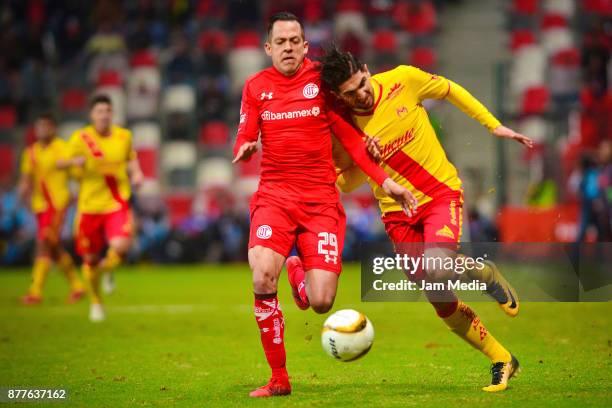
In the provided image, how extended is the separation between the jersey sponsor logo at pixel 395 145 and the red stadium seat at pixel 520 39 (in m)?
18.1

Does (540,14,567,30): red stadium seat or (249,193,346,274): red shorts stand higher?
(540,14,567,30): red stadium seat

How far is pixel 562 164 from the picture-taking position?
21.1 m

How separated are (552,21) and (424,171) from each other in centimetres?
1882

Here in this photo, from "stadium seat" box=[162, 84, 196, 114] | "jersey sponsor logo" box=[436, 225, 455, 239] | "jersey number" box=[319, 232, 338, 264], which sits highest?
"stadium seat" box=[162, 84, 196, 114]

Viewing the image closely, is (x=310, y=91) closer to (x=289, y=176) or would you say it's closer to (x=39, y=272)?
(x=289, y=176)

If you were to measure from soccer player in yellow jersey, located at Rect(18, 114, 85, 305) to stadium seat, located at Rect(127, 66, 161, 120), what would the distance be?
30.6 feet

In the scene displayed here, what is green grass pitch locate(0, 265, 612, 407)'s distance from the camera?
737 centimetres

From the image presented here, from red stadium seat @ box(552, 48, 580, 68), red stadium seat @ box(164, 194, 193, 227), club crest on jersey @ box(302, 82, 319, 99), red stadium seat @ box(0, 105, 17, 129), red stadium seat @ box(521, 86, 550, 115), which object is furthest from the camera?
red stadium seat @ box(0, 105, 17, 129)

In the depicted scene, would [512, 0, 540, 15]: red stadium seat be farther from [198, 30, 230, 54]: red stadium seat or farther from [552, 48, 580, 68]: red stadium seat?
[198, 30, 230, 54]: red stadium seat

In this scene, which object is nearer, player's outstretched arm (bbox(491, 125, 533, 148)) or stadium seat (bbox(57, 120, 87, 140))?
player's outstretched arm (bbox(491, 125, 533, 148))

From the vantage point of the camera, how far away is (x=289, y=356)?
32.2 feet

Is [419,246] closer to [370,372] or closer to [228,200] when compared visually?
[370,372]

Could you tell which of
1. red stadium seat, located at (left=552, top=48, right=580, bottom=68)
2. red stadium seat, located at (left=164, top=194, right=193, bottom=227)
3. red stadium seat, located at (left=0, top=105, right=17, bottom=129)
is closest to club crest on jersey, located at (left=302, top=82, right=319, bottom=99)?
red stadium seat, located at (left=164, top=194, right=193, bottom=227)

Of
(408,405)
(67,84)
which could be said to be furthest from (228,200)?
(408,405)
